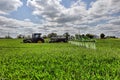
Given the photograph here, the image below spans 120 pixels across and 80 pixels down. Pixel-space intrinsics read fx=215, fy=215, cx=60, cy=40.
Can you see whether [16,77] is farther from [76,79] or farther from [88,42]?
[88,42]

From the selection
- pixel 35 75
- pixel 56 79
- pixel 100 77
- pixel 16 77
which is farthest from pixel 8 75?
pixel 100 77

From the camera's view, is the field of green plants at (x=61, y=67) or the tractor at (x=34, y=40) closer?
the field of green plants at (x=61, y=67)

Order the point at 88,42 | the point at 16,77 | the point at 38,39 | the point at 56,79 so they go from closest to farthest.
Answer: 1. the point at 56,79
2. the point at 16,77
3. the point at 88,42
4. the point at 38,39

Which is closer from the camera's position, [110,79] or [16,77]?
[110,79]

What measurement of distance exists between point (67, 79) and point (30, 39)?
43.2 metres

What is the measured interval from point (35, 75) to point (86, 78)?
4.59 feet

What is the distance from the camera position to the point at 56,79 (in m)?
5.21

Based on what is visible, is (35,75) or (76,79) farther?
(35,75)

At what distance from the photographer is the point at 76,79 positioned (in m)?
5.27

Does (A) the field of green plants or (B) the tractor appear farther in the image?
(B) the tractor

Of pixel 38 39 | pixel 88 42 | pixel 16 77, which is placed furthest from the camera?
pixel 38 39

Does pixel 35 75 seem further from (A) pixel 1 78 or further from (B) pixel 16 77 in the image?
(A) pixel 1 78

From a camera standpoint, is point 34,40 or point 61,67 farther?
point 34,40

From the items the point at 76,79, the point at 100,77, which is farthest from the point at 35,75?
the point at 100,77
